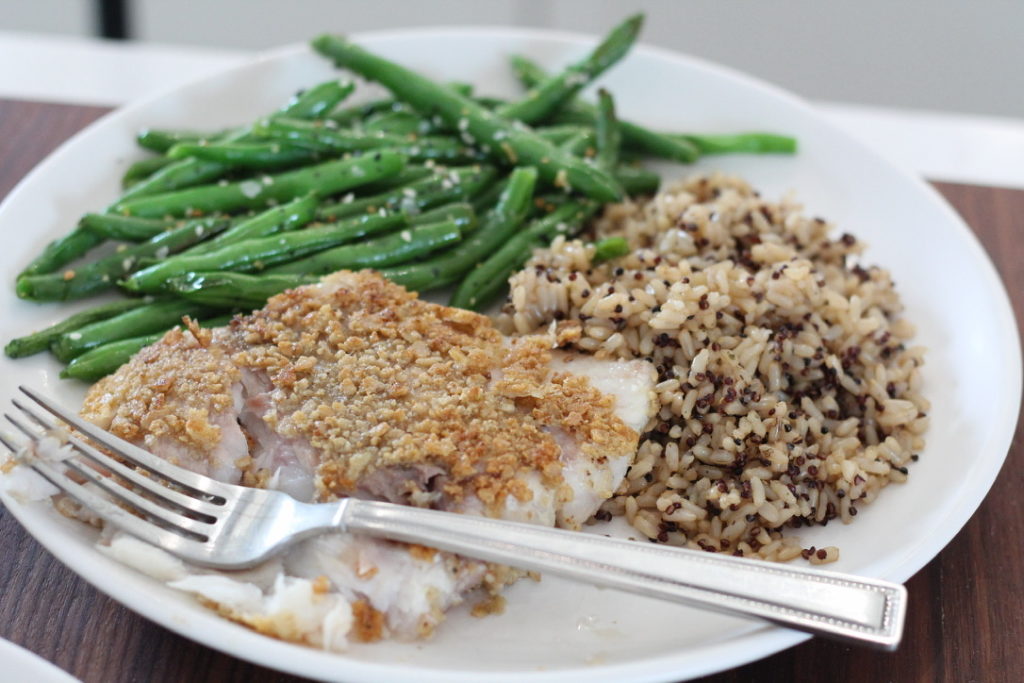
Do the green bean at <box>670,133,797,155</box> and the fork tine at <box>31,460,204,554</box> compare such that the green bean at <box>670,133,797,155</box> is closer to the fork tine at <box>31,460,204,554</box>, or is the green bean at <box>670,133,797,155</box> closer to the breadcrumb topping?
the breadcrumb topping

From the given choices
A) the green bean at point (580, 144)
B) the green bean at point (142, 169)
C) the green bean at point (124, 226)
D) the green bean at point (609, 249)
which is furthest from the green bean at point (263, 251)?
the green bean at point (580, 144)

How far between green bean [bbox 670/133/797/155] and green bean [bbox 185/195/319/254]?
166 cm

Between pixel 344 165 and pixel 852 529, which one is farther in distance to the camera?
pixel 344 165

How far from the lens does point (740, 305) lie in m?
2.77

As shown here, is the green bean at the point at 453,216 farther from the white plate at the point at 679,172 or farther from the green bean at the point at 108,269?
the white plate at the point at 679,172

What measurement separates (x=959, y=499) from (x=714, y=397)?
685mm

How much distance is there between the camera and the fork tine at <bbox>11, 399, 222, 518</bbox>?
7.06 feet

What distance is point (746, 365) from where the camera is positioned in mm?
2678

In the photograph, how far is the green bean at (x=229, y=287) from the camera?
112 inches

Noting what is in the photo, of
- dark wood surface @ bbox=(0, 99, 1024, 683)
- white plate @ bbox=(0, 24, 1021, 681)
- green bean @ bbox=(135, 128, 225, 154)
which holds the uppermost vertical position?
green bean @ bbox=(135, 128, 225, 154)

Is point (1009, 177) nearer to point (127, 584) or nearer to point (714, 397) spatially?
point (714, 397)

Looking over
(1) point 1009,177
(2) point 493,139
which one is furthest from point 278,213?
(1) point 1009,177

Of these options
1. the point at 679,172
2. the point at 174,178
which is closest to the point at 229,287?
the point at 174,178

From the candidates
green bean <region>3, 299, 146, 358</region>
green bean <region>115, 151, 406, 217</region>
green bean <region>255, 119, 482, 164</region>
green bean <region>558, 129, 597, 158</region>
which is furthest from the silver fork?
green bean <region>558, 129, 597, 158</region>
